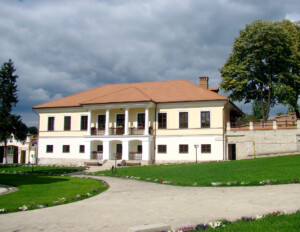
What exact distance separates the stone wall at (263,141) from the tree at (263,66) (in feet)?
15.5

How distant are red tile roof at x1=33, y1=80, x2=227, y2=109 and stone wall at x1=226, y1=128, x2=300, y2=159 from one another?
4.23 meters

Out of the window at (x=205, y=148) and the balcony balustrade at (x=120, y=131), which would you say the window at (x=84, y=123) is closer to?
the balcony balustrade at (x=120, y=131)

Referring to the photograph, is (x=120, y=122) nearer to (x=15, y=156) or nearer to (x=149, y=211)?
(x=15, y=156)

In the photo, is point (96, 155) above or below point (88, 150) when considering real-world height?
below

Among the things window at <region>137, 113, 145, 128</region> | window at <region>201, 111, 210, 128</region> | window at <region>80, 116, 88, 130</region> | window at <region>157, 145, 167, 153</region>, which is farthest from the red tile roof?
window at <region>157, 145, 167, 153</region>

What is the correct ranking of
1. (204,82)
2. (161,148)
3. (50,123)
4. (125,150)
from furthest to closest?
(50,123)
(204,82)
(161,148)
(125,150)

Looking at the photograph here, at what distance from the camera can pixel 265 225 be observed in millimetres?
6199

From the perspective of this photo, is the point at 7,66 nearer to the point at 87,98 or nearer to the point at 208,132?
the point at 87,98

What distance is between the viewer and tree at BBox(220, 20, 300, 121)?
104 feet

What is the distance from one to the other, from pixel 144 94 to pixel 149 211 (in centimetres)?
2600

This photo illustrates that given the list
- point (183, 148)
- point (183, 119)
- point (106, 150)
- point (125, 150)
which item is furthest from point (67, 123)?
point (183, 148)

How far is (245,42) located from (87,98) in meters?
19.6

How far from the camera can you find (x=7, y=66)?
1722 inches

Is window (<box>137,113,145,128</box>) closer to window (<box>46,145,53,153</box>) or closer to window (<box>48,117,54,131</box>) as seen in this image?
window (<box>48,117,54,131</box>)
